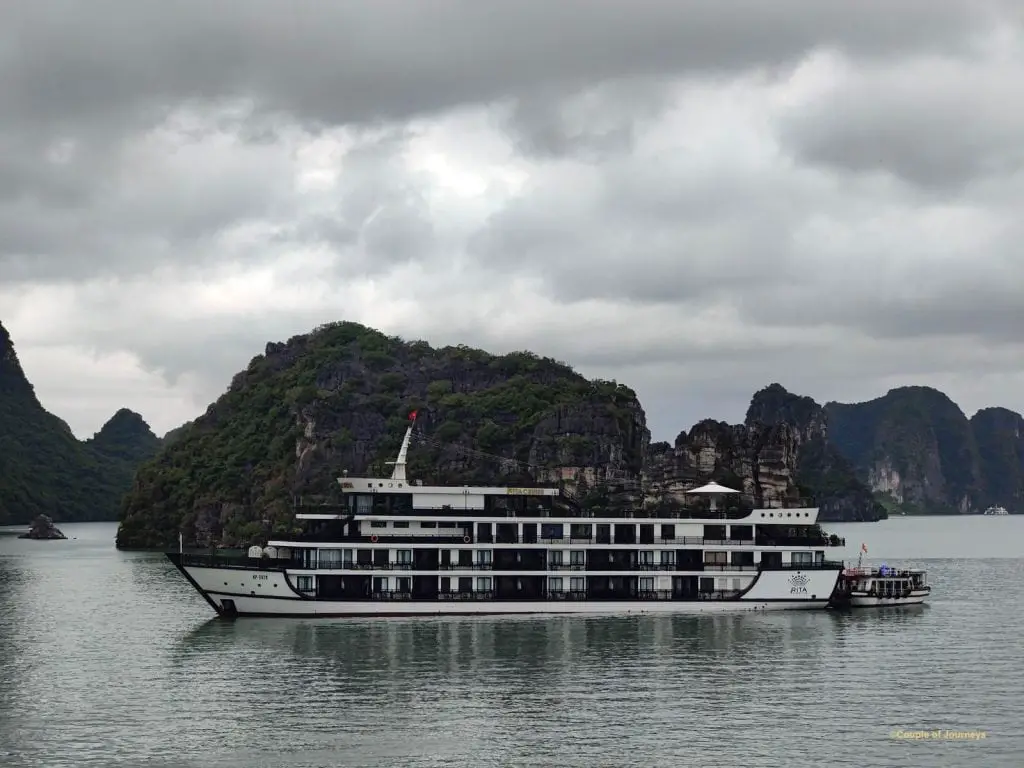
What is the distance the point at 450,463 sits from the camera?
169 m

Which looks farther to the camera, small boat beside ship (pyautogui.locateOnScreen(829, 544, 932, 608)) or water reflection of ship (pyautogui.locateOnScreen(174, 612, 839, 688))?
small boat beside ship (pyautogui.locateOnScreen(829, 544, 932, 608))

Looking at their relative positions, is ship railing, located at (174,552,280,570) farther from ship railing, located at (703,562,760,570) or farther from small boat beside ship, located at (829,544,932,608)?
small boat beside ship, located at (829,544,932,608)

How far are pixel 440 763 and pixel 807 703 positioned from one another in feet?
50.7

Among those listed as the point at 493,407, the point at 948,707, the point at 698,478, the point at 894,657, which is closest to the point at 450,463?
the point at 493,407

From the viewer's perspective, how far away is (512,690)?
48.6 metres

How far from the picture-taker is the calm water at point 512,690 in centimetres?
3988

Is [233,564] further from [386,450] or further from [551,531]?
[386,450]

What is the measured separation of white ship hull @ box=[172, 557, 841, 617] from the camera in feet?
220

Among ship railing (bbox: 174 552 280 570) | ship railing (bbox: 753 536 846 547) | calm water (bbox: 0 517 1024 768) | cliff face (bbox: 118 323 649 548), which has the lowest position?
calm water (bbox: 0 517 1024 768)

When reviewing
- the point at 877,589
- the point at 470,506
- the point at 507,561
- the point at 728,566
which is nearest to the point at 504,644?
the point at 507,561

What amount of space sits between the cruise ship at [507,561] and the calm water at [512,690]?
207cm

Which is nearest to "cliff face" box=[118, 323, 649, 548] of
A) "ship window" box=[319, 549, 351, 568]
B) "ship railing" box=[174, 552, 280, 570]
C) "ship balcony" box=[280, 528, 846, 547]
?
"ship balcony" box=[280, 528, 846, 547]

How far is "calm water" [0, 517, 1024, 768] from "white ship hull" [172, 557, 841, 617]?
4.30ft

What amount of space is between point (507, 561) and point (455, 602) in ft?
12.7
